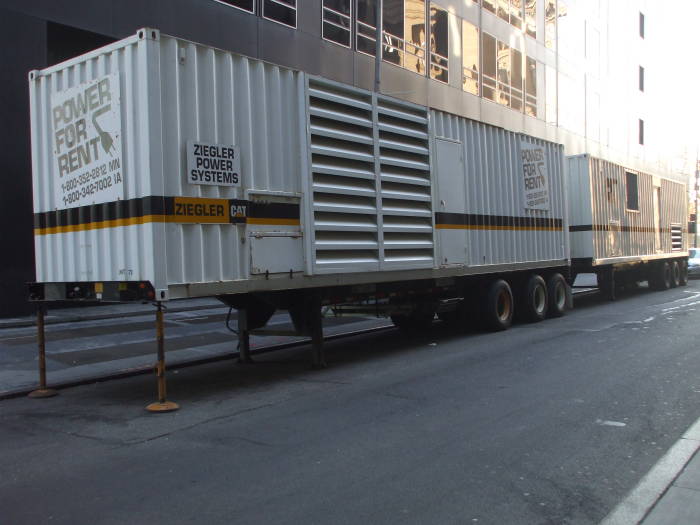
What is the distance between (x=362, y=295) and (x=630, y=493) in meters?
5.98

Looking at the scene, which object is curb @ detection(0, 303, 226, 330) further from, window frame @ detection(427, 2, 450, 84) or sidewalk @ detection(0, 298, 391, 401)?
window frame @ detection(427, 2, 450, 84)

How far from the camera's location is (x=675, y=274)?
23.9 metres

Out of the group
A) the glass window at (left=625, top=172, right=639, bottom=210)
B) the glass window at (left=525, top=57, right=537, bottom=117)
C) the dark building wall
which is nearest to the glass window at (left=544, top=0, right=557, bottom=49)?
the glass window at (left=525, top=57, right=537, bottom=117)

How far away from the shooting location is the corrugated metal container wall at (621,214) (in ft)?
55.0

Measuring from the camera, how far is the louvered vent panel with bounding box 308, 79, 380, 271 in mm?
8625

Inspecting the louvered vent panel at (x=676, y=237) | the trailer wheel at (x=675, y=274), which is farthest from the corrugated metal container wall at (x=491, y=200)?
the trailer wheel at (x=675, y=274)

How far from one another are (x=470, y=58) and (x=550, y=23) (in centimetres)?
896

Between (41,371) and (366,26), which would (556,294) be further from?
(366,26)

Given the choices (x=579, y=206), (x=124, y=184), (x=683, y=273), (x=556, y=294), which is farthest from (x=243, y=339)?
(x=683, y=273)

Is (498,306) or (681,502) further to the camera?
(498,306)

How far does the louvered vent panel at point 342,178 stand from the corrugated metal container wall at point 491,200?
1.94 m

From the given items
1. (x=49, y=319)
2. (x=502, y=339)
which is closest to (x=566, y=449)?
(x=502, y=339)

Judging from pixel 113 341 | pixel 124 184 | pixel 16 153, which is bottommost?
pixel 113 341

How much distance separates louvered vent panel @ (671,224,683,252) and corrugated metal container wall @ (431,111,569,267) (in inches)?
424
